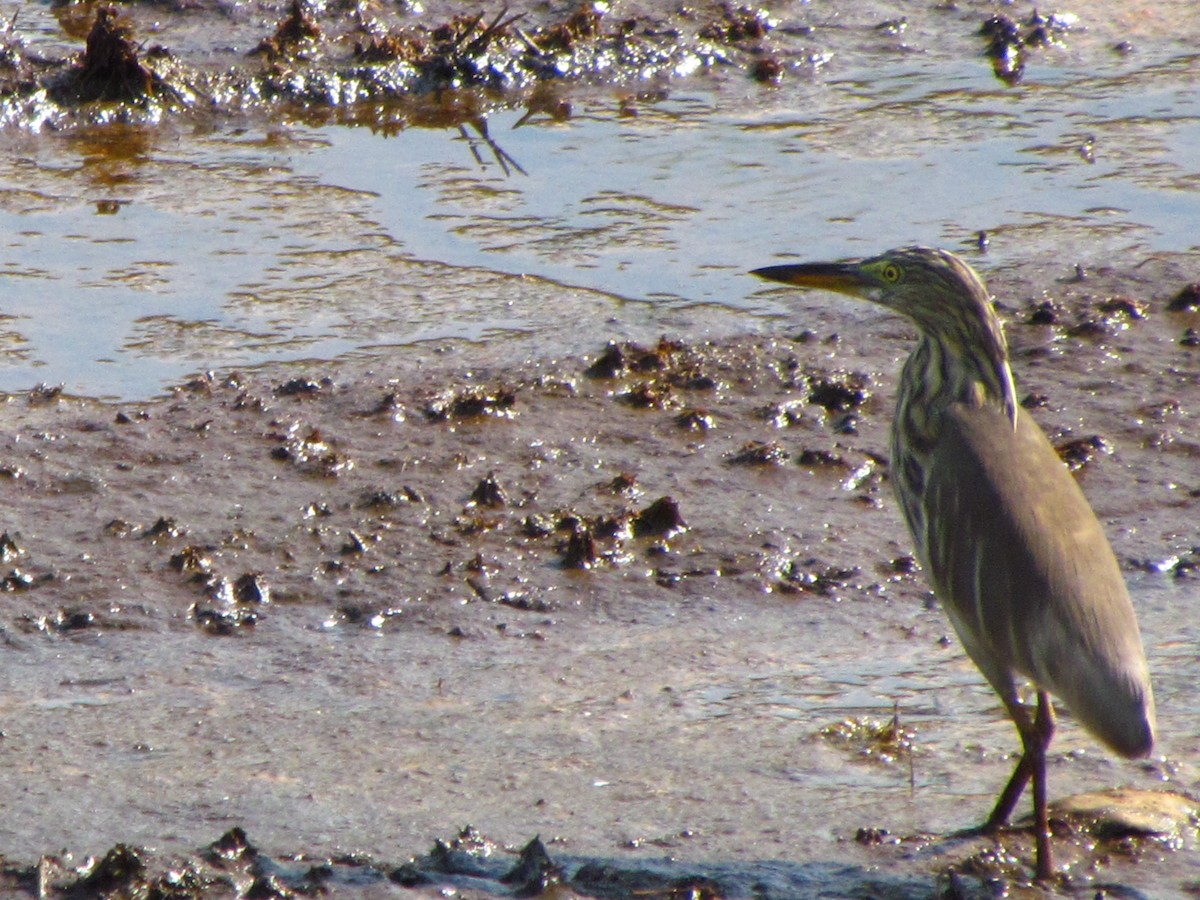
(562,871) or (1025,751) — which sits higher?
(1025,751)

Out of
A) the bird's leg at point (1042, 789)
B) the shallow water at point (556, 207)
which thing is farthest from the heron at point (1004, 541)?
the shallow water at point (556, 207)

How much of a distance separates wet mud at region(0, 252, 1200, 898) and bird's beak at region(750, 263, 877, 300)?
0.94 metres

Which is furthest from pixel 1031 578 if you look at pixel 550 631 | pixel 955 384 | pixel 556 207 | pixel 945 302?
pixel 556 207

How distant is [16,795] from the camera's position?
4078 millimetres

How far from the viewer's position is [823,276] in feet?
15.9

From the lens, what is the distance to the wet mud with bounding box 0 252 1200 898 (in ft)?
13.0

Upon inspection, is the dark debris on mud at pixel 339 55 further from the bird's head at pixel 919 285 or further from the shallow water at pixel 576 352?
the bird's head at pixel 919 285

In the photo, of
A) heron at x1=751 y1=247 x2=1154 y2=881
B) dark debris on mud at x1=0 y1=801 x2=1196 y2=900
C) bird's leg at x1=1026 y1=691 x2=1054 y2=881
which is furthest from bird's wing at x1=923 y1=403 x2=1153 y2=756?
dark debris on mud at x1=0 y1=801 x2=1196 y2=900

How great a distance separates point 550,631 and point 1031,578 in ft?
5.19

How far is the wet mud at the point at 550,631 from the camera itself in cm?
396

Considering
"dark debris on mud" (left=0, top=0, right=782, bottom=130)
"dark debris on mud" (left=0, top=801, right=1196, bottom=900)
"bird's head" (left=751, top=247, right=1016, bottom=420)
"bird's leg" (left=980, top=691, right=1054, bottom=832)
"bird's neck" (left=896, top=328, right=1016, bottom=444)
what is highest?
"dark debris on mud" (left=0, top=0, right=782, bottom=130)

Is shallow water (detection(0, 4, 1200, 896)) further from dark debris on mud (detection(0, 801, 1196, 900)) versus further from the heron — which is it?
the heron

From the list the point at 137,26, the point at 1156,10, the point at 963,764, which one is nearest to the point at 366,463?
the point at 963,764

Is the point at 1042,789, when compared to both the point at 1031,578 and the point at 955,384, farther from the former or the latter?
the point at 955,384
